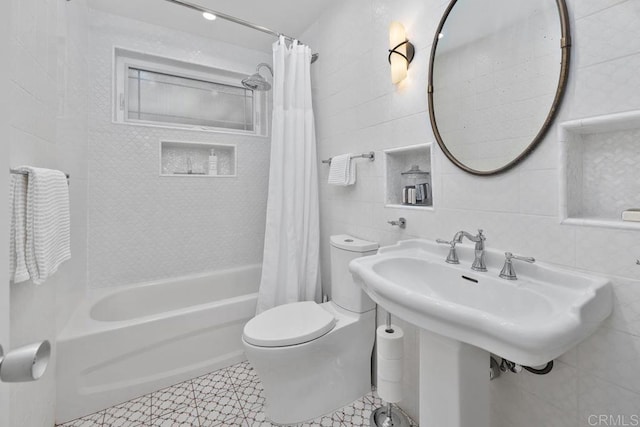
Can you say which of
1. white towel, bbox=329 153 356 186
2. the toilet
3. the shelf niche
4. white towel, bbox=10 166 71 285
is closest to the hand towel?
white towel, bbox=10 166 71 285

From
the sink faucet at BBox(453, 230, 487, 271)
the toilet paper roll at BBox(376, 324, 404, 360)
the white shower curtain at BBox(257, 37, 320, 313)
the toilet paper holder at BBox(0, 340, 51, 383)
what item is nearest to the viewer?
the toilet paper holder at BBox(0, 340, 51, 383)

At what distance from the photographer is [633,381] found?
0.74m

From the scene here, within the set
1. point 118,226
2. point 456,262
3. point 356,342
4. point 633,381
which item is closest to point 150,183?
point 118,226

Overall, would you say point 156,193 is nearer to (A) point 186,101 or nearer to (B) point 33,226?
(A) point 186,101

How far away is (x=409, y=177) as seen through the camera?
1.49 metres

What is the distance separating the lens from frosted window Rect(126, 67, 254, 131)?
2178 mm

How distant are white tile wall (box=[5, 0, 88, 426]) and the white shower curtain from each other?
1.07 metres

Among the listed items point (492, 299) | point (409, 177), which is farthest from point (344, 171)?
Result: point (492, 299)

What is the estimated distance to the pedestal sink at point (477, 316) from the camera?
0.59 m

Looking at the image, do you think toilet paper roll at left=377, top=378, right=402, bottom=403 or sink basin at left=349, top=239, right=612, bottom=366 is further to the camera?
→ toilet paper roll at left=377, top=378, right=402, bottom=403

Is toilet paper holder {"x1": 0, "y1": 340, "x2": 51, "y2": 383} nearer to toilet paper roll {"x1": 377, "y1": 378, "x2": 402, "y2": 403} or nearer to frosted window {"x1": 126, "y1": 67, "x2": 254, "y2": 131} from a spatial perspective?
toilet paper roll {"x1": 377, "y1": 378, "x2": 402, "y2": 403}

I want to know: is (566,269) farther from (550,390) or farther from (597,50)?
(597,50)

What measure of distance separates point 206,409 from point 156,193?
1563mm

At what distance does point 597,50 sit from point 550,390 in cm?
107
